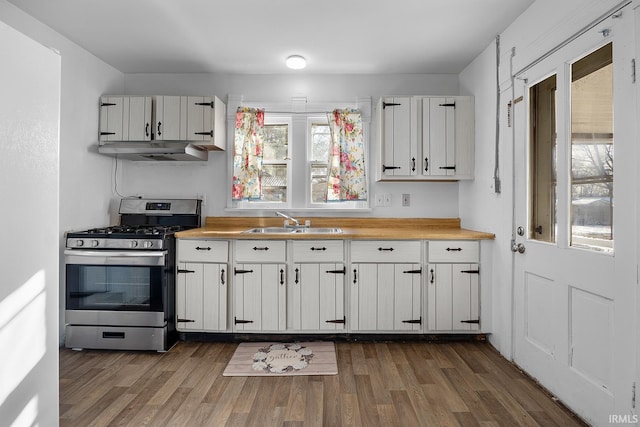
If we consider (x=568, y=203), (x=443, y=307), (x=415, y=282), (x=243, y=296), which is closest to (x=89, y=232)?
(x=243, y=296)

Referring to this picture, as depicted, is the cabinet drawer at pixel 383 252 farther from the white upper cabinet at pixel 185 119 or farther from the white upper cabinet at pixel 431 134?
the white upper cabinet at pixel 185 119

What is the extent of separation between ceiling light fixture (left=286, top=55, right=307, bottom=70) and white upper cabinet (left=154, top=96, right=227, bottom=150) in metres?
0.77

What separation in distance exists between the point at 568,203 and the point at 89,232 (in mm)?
3285

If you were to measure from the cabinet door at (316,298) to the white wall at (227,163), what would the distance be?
36.5 inches

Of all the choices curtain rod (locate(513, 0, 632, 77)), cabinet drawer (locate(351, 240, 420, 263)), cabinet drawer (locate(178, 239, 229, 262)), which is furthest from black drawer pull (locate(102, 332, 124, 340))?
curtain rod (locate(513, 0, 632, 77))

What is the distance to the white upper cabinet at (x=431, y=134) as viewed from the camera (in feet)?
11.2

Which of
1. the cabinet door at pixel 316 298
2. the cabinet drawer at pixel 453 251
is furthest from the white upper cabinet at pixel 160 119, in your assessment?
the cabinet drawer at pixel 453 251

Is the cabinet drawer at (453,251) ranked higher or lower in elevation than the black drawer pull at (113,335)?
higher

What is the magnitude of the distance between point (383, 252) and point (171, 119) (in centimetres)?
217

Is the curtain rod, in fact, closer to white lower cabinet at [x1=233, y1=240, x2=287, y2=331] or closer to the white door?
the white door

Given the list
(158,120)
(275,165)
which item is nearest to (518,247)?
(275,165)

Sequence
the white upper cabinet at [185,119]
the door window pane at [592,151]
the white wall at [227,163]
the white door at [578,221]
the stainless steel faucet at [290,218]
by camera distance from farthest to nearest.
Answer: the white wall at [227,163] → the stainless steel faucet at [290,218] → the white upper cabinet at [185,119] → the door window pane at [592,151] → the white door at [578,221]

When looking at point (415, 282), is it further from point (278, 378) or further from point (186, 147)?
point (186, 147)

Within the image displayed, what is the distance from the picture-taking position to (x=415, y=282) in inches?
122
